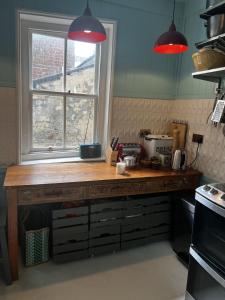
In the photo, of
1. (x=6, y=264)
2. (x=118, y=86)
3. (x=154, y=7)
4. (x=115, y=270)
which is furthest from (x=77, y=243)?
(x=154, y=7)

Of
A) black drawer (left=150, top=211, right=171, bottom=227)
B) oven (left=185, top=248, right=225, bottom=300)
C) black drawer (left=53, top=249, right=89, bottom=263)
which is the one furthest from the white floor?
black drawer (left=150, top=211, right=171, bottom=227)

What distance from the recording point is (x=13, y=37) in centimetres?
211

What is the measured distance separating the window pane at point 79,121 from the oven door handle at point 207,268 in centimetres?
153

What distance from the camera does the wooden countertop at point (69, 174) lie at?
75.2 inches

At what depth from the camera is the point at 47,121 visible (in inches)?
98.3

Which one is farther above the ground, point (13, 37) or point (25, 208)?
point (13, 37)

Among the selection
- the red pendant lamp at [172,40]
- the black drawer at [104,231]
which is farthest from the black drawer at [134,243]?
the red pendant lamp at [172,40]

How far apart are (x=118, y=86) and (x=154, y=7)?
0.89m

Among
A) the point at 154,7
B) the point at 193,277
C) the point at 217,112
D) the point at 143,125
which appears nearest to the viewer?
the point at 193,277

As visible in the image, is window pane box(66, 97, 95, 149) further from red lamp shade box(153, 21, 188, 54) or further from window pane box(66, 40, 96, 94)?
red lamp shade box(153, 21, 188, 54)

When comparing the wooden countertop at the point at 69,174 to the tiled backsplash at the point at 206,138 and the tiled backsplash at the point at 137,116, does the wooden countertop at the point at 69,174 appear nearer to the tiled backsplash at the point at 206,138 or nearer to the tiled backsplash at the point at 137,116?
the tiled backsplash at the point at 206,138

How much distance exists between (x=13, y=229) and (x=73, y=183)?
1.82 feet

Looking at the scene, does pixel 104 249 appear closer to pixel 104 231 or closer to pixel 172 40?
pixel 104 231

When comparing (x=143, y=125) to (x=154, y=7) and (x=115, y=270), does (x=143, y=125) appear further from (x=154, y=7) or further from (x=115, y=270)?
(x=115, y=270)
